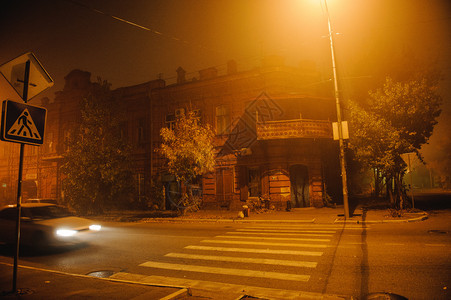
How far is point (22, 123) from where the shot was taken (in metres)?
5.08

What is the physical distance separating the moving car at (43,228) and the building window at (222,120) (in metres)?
15.9

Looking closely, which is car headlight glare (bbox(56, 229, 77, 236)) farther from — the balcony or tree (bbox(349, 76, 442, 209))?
tree (bbox(349, 76, 442, 209))

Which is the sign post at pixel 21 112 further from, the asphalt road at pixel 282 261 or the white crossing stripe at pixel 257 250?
the white crossing stripe at pixel 257 250

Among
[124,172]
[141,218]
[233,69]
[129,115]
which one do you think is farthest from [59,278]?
[129,115]

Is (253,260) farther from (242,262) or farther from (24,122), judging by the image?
(24,122)

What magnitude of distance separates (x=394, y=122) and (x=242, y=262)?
47.2 ft

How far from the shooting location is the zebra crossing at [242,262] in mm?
6305

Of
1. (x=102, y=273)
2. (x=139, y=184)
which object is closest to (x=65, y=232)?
(x=102, y=273)

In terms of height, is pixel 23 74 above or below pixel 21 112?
above

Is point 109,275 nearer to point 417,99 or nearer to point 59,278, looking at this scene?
point 59,278

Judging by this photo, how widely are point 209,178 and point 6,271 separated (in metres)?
18.3

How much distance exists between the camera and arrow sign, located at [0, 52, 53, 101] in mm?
5184

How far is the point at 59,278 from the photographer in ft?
20.1

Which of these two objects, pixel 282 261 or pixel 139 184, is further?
pixel 139 184
